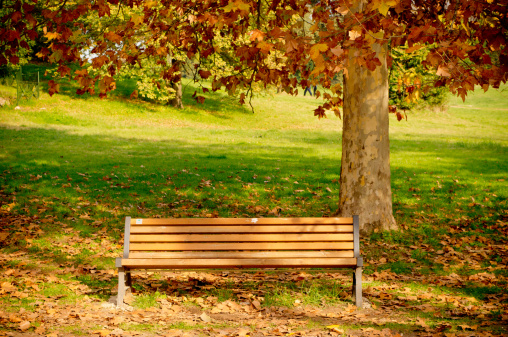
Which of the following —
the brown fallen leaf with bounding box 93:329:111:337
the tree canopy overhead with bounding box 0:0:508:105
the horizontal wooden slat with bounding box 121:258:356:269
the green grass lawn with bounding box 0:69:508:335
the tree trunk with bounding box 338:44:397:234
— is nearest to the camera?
the brown fallen leaf with bounding box 93:329:111:337

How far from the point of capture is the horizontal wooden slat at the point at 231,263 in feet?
16.0

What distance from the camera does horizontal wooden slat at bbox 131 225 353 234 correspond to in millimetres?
5094

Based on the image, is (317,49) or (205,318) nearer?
(317,49)

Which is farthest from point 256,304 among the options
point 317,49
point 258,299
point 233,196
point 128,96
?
point 128,96

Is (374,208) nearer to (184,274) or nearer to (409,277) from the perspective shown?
(409,277)

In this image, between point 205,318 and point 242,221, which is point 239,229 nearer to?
point 242,221

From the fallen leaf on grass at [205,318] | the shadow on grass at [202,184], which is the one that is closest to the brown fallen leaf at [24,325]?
the fallen leaf on grass at [205,318]

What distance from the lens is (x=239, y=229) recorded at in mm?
5152

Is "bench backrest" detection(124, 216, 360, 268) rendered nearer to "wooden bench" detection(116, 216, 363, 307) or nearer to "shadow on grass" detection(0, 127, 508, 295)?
"wooden bench" detection(116, 216, 363, 307)

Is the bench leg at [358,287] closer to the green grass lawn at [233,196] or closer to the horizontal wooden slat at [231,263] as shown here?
the horizontal wooden slat at [231,263]

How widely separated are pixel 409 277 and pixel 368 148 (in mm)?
2222

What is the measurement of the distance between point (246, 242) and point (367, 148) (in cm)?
328

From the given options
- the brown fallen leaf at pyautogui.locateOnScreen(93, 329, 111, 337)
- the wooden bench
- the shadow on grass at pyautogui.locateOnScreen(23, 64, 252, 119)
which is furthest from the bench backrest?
the shadow on grass at pyautogui.locateOnScreen(23, 64, 252, 119)

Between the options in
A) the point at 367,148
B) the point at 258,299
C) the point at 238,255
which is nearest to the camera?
the point at 238,255
